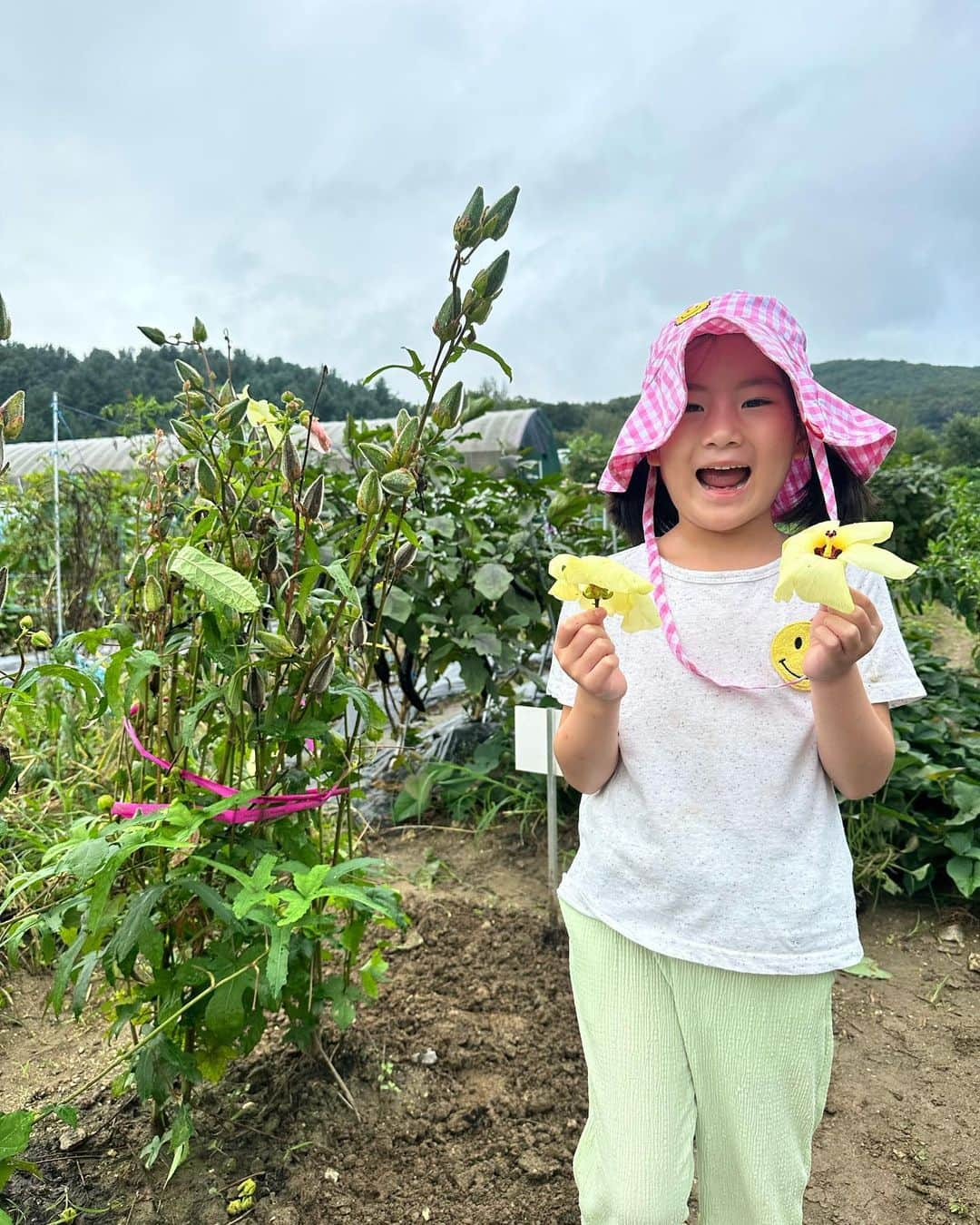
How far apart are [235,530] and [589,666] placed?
1.97 feet

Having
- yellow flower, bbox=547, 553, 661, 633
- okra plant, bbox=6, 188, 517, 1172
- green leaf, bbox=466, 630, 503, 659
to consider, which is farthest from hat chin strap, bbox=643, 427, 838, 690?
green leaf, bbox=466, 630, 503, 659

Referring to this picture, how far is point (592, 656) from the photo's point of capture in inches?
39.8

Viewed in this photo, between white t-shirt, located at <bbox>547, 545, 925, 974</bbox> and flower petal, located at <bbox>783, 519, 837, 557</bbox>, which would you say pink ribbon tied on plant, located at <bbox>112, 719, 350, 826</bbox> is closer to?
white t-shirt, located at <bbox>547, 545, 925, 974</bbox>

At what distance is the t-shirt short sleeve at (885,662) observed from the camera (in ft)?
3.56

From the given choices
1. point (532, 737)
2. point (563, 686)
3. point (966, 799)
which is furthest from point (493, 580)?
point (563, 686)

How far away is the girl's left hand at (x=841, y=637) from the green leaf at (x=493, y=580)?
1.85m

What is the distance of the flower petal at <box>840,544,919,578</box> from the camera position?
0.82 metres

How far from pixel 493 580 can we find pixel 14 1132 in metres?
2.03

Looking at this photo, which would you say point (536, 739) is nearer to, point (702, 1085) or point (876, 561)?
point (702, 1085)

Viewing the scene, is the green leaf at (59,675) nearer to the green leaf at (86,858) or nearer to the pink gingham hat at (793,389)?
the green leaf at (86,858)

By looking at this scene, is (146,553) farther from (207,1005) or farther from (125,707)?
(207,1005)

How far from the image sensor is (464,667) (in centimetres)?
300

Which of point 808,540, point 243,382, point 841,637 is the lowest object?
point 841,637

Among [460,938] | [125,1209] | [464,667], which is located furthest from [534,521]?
[125,1209]
